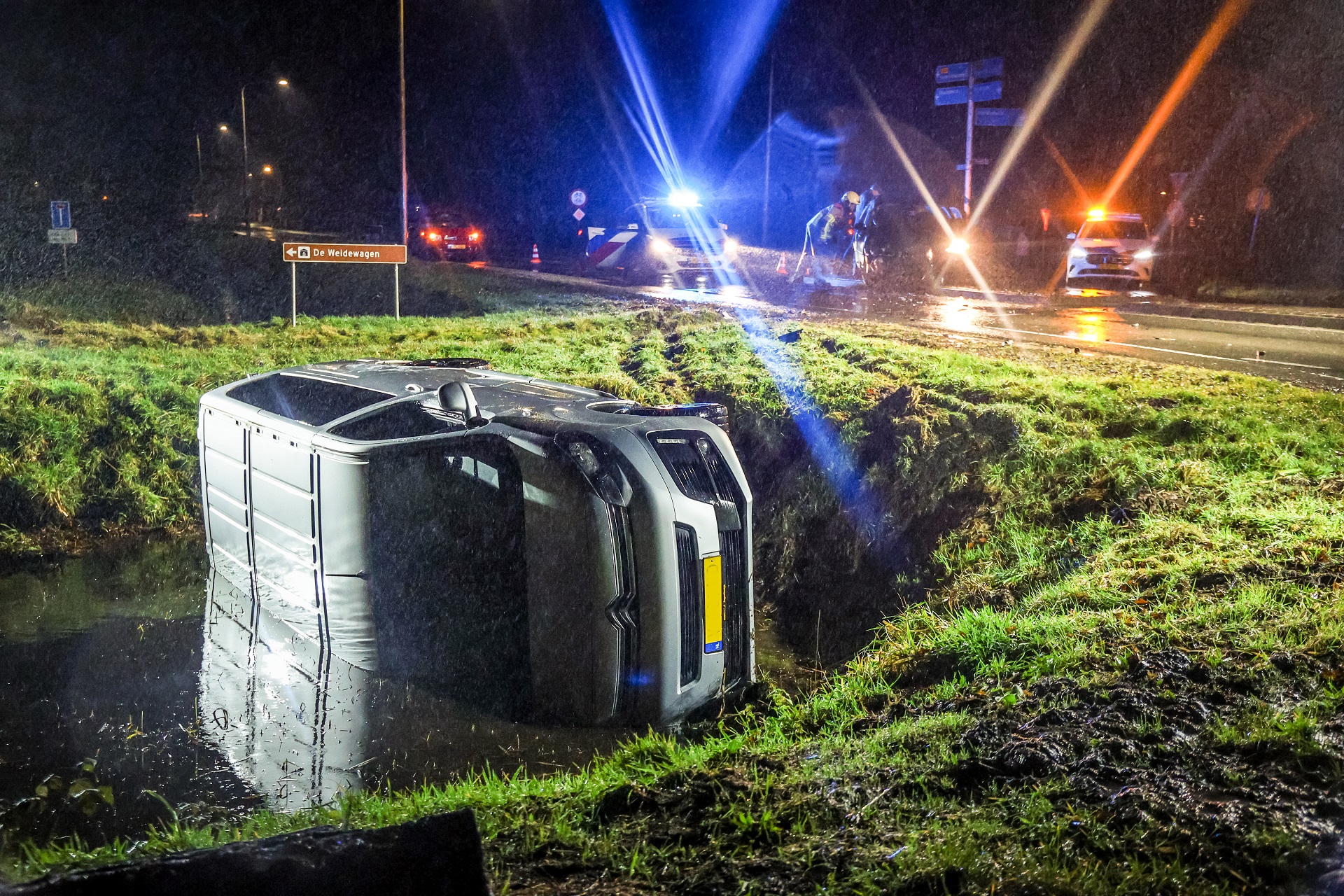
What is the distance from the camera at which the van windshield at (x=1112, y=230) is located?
773 inches

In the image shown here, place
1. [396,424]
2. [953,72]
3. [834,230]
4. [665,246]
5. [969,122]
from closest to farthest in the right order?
1. [396,424]
2. [834,230]
3. [665,246]
4. [953,72]
5. [969,122]

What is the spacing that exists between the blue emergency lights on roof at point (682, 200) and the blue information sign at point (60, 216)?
36.0 ft

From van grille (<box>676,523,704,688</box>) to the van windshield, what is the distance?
17.8 metres

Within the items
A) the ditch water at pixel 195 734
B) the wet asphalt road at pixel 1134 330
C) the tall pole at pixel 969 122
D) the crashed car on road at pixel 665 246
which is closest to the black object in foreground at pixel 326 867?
the ditch water at pixel 195 734

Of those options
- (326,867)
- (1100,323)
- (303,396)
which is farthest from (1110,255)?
(326,867)

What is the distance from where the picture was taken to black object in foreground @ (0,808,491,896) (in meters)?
2.07

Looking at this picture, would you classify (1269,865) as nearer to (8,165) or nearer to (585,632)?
(585,632)

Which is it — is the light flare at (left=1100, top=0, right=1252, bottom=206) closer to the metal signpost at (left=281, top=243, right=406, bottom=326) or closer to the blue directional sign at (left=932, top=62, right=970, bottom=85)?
the blue directional sign at (left=932, top=62, right=970, bottom=85)

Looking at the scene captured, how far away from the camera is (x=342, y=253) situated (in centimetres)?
891

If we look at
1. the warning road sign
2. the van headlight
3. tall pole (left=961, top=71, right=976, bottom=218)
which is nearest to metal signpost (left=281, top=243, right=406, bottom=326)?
the warning road sign

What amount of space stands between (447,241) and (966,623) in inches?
857

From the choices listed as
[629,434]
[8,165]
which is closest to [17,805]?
[629,434]

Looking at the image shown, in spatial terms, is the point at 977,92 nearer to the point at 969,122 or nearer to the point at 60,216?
the point at 969,122

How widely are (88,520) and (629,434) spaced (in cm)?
513
